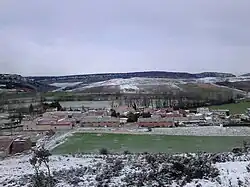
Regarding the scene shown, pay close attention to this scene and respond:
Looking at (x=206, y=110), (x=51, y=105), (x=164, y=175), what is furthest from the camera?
(x=51, y=105)

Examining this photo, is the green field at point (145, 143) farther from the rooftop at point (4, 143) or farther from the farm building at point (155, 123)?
the farm building at point (155, 123)

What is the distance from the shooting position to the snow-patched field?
11648 millimetres

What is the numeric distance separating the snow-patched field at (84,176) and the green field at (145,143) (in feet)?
10.9

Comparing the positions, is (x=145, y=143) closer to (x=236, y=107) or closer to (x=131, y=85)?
(x=236, y=107)

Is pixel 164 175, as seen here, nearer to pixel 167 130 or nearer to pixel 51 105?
pixel 167 130

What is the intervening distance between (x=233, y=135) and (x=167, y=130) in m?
4.51

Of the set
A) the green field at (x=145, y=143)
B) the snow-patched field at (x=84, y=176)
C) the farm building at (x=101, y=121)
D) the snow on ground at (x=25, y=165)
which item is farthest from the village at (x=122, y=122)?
the snow-patched field at (x=84, y=176)

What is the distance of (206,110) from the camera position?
3662cm

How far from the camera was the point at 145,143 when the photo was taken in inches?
896

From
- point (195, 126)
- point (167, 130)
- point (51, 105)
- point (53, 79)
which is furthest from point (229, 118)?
point (53, 79)

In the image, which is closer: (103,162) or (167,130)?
(103,162)

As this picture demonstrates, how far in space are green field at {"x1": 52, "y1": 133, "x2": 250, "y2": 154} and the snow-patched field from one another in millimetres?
3318

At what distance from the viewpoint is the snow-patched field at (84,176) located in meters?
11.6

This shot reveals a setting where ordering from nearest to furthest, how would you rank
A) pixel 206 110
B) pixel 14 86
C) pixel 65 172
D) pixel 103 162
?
1. pixel 65 172
2. pixel 103 162
3. pixel 206 110
4. pixel 14 86
